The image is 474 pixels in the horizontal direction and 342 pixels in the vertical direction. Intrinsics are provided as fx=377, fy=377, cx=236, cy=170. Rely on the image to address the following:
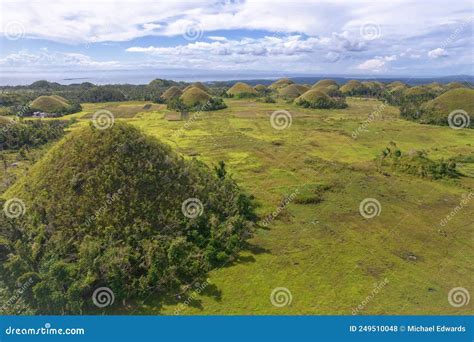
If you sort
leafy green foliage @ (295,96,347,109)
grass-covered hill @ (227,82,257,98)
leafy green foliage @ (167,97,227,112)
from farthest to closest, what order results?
grass-covered hill @ (227,82,257,98) < leafy green foliage @ (295,96,347,109) < leafy green foliage @ (167,97,227,112)

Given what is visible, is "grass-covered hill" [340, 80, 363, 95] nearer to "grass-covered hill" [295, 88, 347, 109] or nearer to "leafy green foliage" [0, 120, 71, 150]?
"grass-covered hill" [295, 88, 347, 109]

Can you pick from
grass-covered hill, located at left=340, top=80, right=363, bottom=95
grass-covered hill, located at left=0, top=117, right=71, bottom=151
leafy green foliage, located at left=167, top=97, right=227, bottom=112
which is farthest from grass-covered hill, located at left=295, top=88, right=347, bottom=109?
grass-covered hill, located at left=0, top=117, right=71, bottom=151

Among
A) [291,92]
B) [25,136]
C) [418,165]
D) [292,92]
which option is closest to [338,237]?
[418,165]

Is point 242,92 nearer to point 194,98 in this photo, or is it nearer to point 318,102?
point 194,98

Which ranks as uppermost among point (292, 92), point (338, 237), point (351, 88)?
point (351, 88)

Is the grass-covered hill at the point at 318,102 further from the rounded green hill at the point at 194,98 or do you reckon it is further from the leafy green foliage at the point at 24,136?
the leafy green foliage at the point at 24,136

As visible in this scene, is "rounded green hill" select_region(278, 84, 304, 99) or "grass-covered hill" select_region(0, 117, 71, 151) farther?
"rounded green hill" select_region(278, 84, 304, 99)

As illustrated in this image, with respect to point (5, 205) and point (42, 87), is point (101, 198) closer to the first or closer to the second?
point (5, 205)
